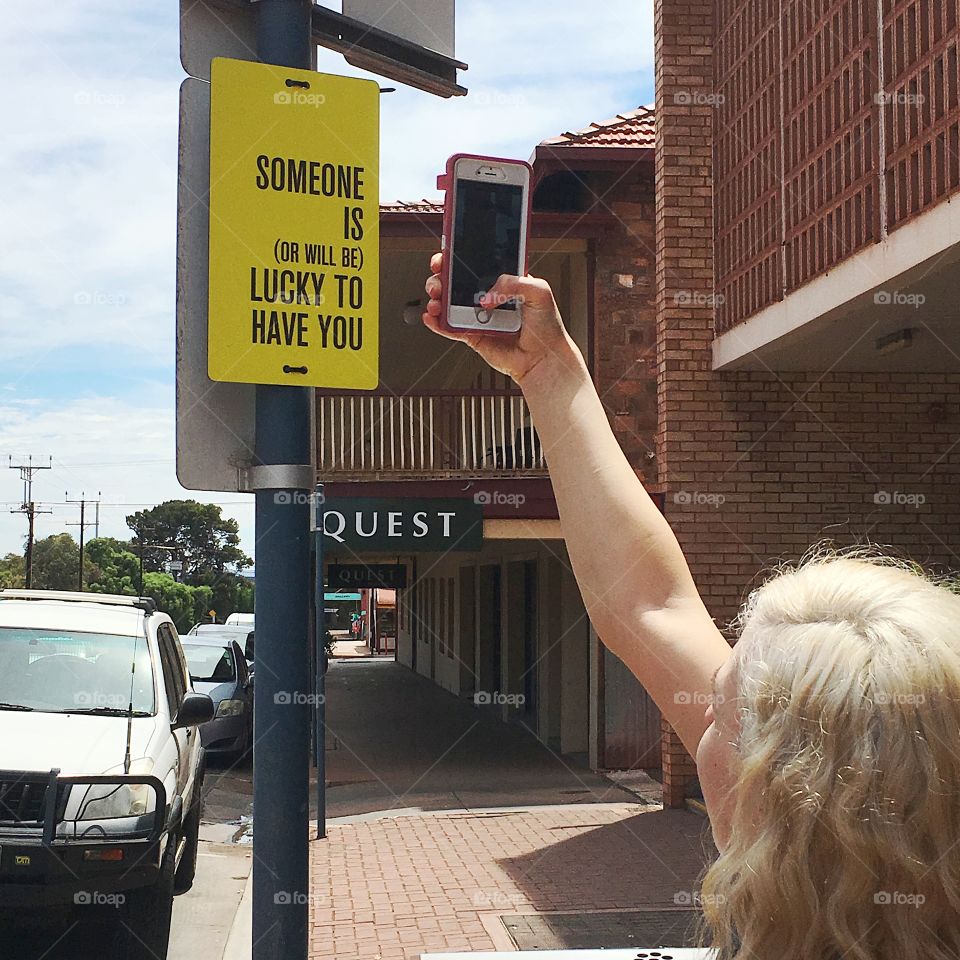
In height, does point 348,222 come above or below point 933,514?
above

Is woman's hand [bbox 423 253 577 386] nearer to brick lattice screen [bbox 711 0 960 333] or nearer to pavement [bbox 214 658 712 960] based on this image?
pavement [bbox 214 658 712 960]

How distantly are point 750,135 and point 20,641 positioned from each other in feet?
22.3

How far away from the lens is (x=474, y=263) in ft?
6.47

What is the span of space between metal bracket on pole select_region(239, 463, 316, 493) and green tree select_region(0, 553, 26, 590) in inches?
3047

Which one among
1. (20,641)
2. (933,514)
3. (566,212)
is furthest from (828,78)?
(20,641)

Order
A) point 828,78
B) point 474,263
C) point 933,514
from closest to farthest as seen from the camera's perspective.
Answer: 1. point 474,263
2. point 828,78
3. point 933,514

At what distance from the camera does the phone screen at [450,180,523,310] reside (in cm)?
194

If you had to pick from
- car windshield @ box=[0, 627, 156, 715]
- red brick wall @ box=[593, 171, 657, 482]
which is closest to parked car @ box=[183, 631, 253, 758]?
red brick wall @ box=[593, 171, 657, 482]

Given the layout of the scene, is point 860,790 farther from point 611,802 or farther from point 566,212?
point 566,212

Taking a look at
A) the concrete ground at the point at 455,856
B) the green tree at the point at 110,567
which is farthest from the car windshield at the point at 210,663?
the green tree at the point at 110,567

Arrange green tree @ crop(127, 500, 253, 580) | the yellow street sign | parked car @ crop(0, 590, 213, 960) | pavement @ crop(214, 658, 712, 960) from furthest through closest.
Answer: green tree @ crop(127, 500, 253, 580)
pavement @ crop(214, 658, 712, 960)
parked car @ crop(0, 590, 213, 960)
the yellow street sign

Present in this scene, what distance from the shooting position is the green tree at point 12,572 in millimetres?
78188

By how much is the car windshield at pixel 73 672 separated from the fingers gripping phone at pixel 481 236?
5755mm

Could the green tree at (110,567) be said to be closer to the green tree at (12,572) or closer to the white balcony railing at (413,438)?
the green tree at (12,572)
